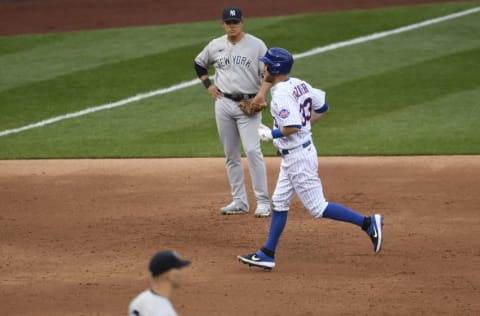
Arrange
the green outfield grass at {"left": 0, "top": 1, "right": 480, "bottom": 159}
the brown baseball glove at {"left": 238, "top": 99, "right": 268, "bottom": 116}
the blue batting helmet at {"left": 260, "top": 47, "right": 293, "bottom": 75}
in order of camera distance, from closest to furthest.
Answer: the blue batting helmet at {"left": 260, "top": 47, "right": 293, "bottom": 75}
the brown baseball glove at {"left": 238, "top": 99, "right": 268, "bottom": 116}
the green outfield grass at {"left": 0, "top": 1, "right": 480, "bottom": 159}

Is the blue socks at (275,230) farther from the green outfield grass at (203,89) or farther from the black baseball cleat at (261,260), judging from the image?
the green outfield grass at (203,89)

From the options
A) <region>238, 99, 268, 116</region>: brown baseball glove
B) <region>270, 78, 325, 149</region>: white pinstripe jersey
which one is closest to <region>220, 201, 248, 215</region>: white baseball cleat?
<region>238, 99, 268, 116</region>: brown baseball glove

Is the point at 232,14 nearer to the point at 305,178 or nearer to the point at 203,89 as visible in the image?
the point at 305,178

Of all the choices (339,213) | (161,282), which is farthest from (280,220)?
(161,282)

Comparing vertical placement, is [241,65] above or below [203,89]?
above

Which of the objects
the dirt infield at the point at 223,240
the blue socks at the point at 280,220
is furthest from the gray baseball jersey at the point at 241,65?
the blue socks at the point at 280,220

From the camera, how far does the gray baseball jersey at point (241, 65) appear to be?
10055mm

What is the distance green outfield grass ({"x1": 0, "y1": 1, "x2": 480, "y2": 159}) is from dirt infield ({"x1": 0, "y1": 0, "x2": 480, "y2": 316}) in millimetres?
1026

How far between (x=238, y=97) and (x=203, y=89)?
6542mm

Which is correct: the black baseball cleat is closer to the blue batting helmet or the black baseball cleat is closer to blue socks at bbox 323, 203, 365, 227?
blue socks at bbox 323, 203, 365, 227

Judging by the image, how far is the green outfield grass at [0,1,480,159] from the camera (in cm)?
1386

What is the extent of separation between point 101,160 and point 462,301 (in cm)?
685

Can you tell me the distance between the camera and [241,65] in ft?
33.0

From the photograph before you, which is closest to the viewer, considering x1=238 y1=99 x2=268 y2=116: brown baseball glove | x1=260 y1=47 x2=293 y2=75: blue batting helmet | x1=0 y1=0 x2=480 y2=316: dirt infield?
x1=0 y1=0 x2=480 y2=316: dirt infield
